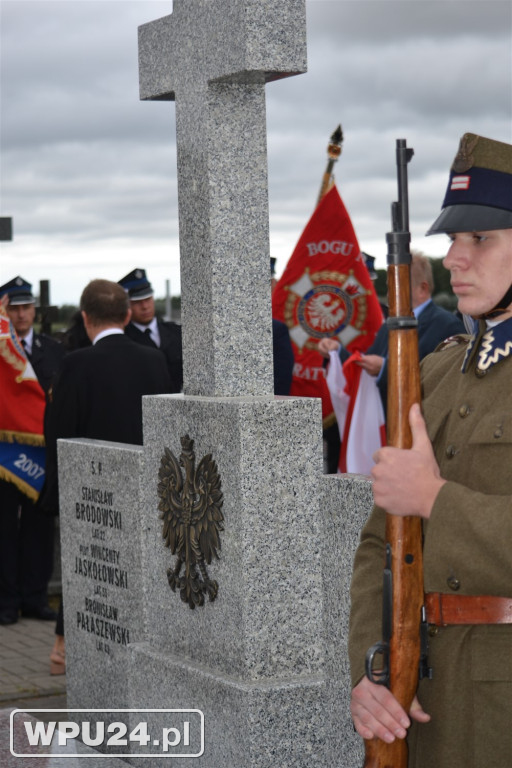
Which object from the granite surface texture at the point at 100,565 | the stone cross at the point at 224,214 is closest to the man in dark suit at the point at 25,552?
the granite surface texture at the point at 100,565

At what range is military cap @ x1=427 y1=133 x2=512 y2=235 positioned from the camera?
2.37 m

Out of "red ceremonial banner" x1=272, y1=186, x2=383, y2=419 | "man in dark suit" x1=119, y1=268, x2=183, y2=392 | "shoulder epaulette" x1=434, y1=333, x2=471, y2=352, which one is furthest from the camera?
"man in dark suit" x1=119, y1=268, x2=183, y2=392

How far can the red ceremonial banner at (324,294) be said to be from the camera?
26.0 feet

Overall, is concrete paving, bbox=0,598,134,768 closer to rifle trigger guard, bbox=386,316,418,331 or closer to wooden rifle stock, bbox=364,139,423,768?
wooden rifle stock, bbox=364,139,423,768

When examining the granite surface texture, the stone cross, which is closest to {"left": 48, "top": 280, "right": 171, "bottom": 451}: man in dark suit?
the granite surface texture

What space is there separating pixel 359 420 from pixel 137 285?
3.15m

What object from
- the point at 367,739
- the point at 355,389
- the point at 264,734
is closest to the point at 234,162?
the point at 264,734

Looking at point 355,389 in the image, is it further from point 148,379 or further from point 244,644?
point 244,644

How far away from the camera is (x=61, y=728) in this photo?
5176 mm

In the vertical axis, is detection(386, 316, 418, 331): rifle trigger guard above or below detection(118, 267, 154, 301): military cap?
below

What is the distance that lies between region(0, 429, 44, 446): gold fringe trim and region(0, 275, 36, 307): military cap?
150 centimetres

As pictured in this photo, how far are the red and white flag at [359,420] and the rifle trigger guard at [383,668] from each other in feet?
15.2

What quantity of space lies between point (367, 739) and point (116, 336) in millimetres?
4212

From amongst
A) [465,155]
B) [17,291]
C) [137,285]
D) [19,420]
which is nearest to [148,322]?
[137,285]
